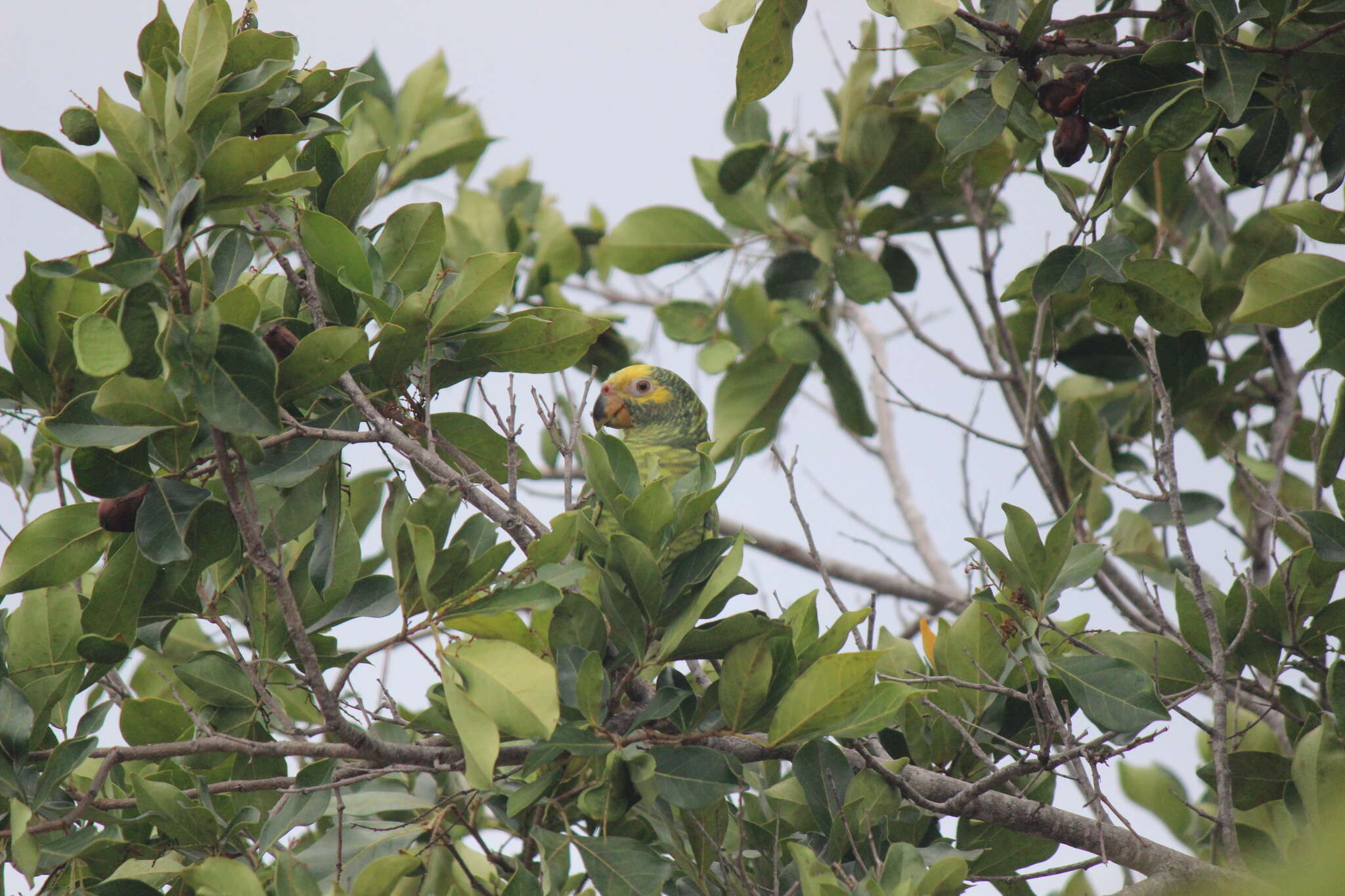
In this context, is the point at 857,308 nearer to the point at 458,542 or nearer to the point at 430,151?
the point at 430,151

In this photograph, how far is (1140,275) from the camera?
156 cm

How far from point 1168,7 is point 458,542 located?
1.32 m

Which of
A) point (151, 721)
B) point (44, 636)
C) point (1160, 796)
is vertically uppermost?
point (44, 636)

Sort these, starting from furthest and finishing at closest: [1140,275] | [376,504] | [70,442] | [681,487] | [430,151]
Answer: [430,151]
[376,504]
[1140,275]
[681,487]
[70,442]

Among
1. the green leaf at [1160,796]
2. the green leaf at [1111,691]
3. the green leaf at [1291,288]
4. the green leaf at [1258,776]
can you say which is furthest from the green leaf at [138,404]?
the green leaf at [1160,796]

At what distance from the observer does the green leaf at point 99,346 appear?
100cm

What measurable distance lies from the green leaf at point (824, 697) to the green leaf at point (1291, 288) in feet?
2.62

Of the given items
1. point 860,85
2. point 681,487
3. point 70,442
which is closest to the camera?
point 70,442

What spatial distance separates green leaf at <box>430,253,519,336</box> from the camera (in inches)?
51.3

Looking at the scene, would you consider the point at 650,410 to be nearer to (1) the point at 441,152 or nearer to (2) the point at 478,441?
(1) the point at 441,152

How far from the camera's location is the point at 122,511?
48.4 inches

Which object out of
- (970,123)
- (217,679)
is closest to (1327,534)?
(970,123)

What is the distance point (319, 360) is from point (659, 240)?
1.56 metres

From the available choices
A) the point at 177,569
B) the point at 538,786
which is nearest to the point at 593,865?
the point at 538,786
